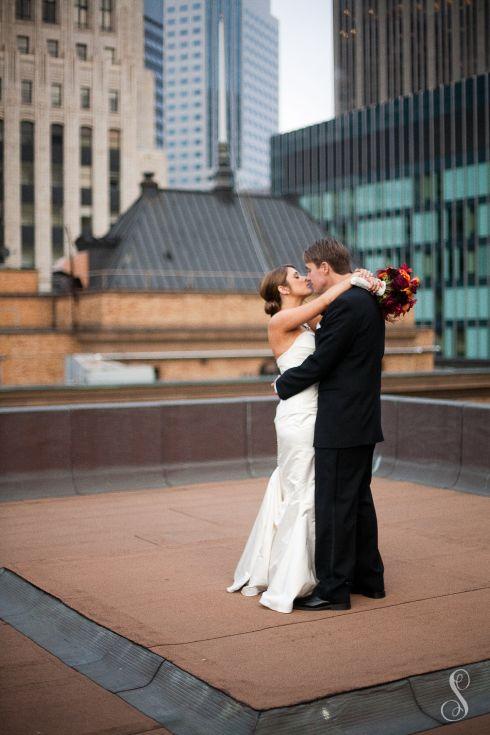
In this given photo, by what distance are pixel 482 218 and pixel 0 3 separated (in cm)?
4653

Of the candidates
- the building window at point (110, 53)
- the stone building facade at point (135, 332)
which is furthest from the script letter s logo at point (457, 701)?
the building window at point (110, 53)

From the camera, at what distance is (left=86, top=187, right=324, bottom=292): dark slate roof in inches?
1672

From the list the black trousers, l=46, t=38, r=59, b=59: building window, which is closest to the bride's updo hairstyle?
the black trousers

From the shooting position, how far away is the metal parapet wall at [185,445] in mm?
10086

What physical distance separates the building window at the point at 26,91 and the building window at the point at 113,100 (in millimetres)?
8216

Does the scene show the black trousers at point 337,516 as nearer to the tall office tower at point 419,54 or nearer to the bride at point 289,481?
the bride at point 289,481

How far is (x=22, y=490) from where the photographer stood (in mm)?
9969

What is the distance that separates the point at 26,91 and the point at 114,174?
12.4m

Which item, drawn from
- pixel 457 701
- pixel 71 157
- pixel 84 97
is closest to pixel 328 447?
pixel 457 701

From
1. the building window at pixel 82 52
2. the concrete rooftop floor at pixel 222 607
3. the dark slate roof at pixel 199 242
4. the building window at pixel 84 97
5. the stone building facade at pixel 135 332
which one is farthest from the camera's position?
the building window at pixel 84 97

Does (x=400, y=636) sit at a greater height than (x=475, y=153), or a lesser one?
lesser

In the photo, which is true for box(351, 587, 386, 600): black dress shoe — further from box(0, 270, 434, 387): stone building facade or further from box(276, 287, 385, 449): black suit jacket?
box(0, 270, 434, 387): stone building facade

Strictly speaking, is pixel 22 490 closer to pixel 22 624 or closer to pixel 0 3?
pixel 22 624

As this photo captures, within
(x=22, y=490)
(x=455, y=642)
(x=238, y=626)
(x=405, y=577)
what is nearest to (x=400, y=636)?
(x=455, y=642)
